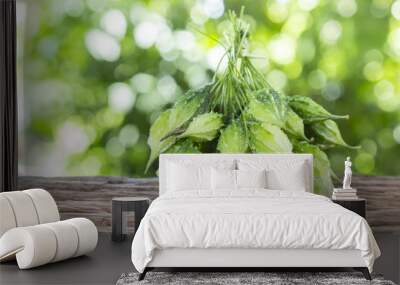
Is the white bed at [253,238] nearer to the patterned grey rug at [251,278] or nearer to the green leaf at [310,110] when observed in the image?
the patterned grey rug at [251,278]

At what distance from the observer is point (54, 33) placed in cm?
701

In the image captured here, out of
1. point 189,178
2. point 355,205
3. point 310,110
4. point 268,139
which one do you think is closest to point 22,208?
point 189,178

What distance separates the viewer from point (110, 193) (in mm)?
6926

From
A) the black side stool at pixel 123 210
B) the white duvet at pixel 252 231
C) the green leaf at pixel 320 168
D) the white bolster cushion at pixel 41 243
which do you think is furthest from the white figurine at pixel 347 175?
the white bolster cushion at pixel 41 243

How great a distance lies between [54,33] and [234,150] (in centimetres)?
237

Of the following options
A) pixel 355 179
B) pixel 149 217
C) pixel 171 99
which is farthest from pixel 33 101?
pixel 355 179

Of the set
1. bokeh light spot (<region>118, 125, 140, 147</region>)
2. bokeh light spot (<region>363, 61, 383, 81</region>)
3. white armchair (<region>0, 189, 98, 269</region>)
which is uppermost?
A: bokeh light spot (<region>363, 61, 383, 81</region>)

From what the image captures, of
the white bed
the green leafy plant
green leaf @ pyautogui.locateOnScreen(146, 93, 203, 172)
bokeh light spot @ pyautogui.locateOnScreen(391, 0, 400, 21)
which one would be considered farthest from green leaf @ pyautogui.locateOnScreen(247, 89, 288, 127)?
the white bed

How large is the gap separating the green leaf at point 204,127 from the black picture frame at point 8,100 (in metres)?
1.79

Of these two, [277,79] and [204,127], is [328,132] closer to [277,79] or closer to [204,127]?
[277,79]

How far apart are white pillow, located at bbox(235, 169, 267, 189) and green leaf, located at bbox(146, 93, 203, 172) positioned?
111cm

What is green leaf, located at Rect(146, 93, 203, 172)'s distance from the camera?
684 centimetres

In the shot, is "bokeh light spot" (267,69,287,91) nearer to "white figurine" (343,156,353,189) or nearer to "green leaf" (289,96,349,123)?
"green leaf" (289,96,349,123)

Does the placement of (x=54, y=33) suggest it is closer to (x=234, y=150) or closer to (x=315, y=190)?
(x=234, y=150)
